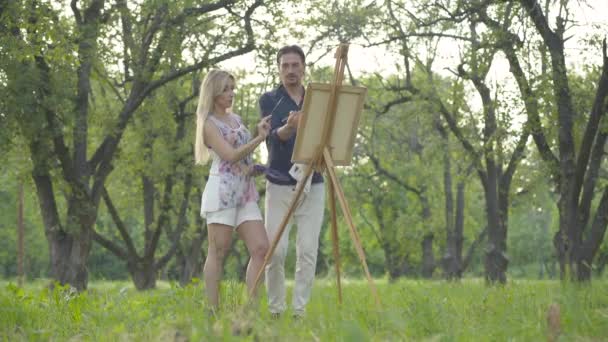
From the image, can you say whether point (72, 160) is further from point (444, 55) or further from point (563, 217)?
point (563, 217)

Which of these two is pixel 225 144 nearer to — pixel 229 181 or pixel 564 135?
pixel 229 181

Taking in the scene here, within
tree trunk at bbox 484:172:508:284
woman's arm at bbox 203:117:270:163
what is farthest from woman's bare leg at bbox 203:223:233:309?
tree trunk at bbox 484:172:508:284

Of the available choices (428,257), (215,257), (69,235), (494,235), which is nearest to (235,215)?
(215,257)

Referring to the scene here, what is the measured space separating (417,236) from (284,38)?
16212 millimetres

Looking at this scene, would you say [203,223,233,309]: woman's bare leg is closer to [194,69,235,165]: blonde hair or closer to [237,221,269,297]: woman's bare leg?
[237,221,269,297]: woman's bare leg

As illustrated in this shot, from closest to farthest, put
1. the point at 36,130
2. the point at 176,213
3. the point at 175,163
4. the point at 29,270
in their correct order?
the point at 36,130
the point at 175,163
the point at 176,213
the point at 29,270

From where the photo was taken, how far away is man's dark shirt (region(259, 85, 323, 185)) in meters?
7.16

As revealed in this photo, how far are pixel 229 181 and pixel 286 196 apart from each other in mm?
541

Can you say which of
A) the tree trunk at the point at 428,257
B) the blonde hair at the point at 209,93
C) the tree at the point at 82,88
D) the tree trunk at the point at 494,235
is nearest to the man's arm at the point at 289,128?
the blonde hair at the point at 209,93

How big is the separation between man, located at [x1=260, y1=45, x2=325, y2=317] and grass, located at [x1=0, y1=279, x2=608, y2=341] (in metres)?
0.35

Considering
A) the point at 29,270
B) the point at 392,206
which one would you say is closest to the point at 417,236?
the point at 392,206

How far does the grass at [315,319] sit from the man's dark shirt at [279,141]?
0.96 metres

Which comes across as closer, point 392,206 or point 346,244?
point 392,206

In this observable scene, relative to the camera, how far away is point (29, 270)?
58.8 metres
